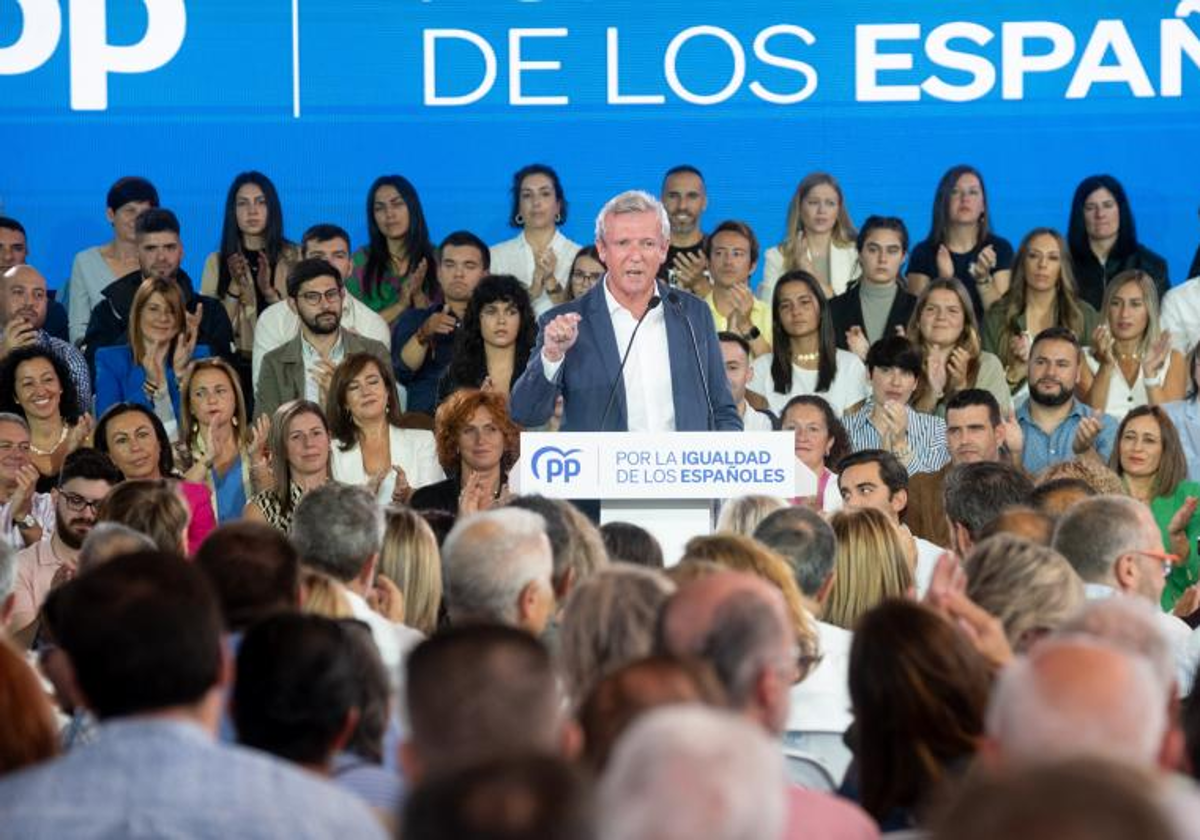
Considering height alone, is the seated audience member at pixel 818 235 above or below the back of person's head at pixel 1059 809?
above

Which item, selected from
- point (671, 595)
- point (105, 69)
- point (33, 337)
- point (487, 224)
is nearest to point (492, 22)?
point (487, 224)

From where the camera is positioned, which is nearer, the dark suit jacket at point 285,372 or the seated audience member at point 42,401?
the seated audience member at point 42,401

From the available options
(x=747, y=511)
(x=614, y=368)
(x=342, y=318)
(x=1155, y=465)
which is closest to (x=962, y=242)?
(x=1155, y=465)

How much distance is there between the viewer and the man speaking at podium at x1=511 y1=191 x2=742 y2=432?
235 inches

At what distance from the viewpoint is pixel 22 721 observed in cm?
285

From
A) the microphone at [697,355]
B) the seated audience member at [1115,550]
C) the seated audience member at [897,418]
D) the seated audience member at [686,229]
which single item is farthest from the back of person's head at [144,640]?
the seated audience member at [686,229]

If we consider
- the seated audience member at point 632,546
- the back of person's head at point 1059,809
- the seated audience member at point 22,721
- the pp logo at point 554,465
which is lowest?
the seated audience member at point 632,546

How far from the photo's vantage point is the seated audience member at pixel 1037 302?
10148 millimetres

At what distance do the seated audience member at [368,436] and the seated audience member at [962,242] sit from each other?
9.06 ft

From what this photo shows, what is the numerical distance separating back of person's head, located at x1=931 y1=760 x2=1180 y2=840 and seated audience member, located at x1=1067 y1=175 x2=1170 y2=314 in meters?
9.01

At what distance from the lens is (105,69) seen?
35.0 ft

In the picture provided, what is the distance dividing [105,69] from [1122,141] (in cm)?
497

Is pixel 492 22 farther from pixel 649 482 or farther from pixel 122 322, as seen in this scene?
pixel 649 482

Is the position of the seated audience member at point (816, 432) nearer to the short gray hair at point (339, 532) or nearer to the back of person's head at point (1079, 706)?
the short gray hair at point (339, 532)
